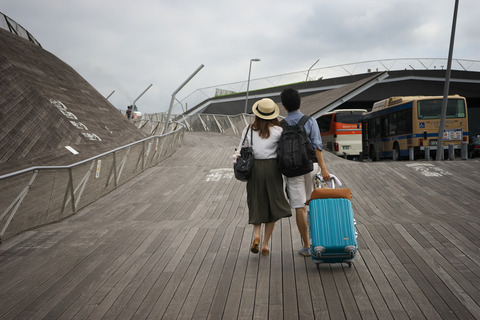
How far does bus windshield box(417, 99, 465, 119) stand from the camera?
20453mm

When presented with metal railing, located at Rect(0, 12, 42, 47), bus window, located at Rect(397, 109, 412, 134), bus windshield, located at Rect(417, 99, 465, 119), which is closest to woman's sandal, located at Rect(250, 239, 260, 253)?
bus windshield, located at Rect(417, 99, 465, 119)

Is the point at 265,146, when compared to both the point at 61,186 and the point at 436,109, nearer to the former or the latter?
the point at 61,186

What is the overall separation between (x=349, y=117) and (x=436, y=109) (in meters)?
7.78

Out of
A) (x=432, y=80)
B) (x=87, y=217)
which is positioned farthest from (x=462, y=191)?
(x=432, y=80)

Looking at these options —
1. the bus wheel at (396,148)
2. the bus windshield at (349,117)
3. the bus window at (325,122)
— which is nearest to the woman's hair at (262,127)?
the bus wheel at (396,148)

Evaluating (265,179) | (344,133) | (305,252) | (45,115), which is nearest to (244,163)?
(265,179)

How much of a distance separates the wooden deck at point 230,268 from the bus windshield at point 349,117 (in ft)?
61.2

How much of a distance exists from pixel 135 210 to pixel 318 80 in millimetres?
34271

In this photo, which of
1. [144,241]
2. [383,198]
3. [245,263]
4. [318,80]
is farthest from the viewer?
[318,80]

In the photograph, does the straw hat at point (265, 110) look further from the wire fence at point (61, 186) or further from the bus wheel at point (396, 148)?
the bus wheel at point (396, 148)

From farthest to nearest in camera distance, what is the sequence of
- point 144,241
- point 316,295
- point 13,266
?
point 144,241 → point 13,266 → point 316,295

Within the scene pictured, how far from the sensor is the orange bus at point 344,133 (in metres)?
27.2

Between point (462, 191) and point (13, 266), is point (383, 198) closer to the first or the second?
point (462, 191)

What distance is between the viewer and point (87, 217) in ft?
28.7
